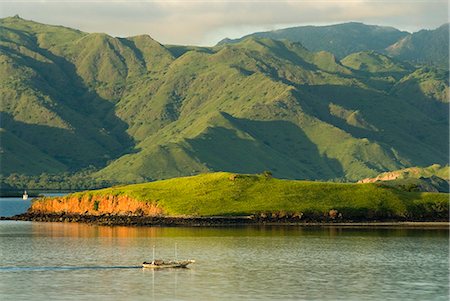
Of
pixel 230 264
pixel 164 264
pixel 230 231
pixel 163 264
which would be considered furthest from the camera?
pixel 230 231

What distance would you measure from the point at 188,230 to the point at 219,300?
330 feet

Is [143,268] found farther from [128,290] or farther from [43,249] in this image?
[43,249]

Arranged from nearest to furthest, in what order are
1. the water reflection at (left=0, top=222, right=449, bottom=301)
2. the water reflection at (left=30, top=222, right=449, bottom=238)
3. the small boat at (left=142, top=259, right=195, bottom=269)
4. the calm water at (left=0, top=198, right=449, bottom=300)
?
1. the calm water at (left=0, top=198, right=449, bottom=300)
2. the water reflection at (left=0, top=222, right=449, bottom=301)
3. the small boat at (left=142, top=259, right=195, bottom=269)
4. the water reflection at (left=30, top=222, right=449, bottom=238)

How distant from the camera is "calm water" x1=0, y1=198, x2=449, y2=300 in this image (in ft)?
308

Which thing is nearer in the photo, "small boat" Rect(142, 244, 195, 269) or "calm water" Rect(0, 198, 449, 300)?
"calm water" Rect(0, 198, 449, 300)

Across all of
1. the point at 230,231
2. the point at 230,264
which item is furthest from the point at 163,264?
the point at 230,231

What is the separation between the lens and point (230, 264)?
123 m

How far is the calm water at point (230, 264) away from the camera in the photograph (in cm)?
9400

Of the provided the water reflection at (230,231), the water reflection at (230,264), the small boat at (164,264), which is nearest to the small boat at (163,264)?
the small boat at (164,264)

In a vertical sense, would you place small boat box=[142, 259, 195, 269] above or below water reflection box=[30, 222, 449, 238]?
below

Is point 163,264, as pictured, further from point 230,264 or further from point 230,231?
point 230,231

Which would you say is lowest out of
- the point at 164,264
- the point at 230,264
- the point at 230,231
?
the point at 230,264

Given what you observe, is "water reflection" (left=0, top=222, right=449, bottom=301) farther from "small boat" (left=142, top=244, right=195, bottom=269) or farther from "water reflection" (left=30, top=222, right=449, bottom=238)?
"small boat" (left=142, top=244, right=195, bottom=269)

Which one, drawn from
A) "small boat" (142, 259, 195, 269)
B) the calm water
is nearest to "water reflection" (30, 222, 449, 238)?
the calm water
